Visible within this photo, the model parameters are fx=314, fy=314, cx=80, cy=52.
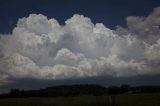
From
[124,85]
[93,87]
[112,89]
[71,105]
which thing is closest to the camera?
[71,105]

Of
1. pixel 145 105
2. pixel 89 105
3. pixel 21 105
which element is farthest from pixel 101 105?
pixel 21 105

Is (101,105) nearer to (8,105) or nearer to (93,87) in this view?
(8,105)

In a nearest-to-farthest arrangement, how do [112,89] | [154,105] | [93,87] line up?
[154,105], [112,89], [93,87]

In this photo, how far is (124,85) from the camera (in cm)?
15588

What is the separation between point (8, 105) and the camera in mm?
67938

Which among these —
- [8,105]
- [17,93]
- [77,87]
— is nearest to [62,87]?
[77,87]

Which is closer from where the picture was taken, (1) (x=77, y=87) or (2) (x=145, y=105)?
(2) (x=145, y=105)

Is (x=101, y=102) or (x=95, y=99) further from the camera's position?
(x=95, y=99)

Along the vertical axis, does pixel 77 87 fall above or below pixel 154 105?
above

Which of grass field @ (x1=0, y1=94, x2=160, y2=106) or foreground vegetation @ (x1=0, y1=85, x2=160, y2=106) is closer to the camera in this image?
grass field @ (x1=0, y1=94, x2=160, y2=106)

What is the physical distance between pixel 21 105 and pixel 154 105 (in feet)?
91.1

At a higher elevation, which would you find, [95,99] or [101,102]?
[95,99]

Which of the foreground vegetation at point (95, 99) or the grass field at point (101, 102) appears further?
the foreground vegetation at point (95, 99)

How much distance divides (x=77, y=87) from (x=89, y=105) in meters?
136
